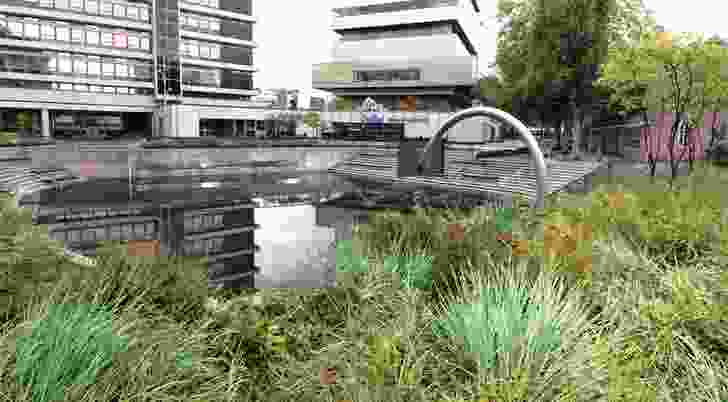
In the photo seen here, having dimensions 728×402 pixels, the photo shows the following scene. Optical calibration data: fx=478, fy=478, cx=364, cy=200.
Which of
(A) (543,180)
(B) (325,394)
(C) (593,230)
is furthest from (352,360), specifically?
(A) (543,180)

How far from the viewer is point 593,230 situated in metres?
8.34

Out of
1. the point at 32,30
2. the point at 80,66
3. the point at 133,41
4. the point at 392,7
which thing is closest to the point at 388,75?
the point at 392,7

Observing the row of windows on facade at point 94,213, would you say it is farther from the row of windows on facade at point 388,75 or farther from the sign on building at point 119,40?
the row of windows on facade at point 388,75

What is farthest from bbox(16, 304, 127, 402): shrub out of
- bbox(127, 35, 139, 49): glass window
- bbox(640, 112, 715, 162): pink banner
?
bbox(127, 35, 139, 49): glass window

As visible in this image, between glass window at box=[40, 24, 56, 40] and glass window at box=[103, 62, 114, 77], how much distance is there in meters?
6.06

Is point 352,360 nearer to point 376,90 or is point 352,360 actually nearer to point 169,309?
point 169,309

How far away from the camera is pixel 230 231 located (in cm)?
1867

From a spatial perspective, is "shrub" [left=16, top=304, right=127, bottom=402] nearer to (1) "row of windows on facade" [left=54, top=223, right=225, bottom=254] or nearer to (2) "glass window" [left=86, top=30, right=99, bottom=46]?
(1) "row of windows on facade" [left=54, top=223, right=225, bottom=254]

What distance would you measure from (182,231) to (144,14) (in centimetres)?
5577

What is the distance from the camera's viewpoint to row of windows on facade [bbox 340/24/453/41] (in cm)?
8156

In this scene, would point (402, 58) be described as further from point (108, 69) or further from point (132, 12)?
point (108, 69)

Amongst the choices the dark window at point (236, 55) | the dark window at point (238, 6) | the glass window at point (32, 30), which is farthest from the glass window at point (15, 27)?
the dark window at point (238, 6)

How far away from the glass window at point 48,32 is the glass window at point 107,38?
526 centimetres

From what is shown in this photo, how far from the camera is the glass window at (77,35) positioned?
58.5 metres
